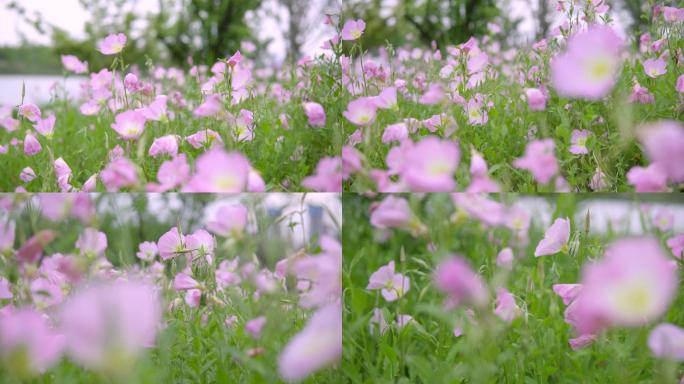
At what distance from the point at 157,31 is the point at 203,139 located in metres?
0.60

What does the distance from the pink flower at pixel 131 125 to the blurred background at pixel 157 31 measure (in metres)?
0.41

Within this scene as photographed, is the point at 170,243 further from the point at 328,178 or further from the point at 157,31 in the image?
the point at 157,31

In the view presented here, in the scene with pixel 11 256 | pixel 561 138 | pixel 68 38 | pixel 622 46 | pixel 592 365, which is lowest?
pixel 592 365

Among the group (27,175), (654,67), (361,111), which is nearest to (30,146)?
(27,175)

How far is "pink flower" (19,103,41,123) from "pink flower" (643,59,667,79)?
1.60 m

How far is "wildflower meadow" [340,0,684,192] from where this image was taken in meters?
1.36

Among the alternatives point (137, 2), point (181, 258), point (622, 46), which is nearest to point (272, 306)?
point (181, 258)

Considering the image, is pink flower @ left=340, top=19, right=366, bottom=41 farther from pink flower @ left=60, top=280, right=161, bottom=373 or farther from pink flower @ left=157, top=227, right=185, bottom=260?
pink flower @ left=60, top=280, right=161, bottom=373

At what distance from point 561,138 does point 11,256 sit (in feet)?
3.77

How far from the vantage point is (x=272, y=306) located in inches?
36.1

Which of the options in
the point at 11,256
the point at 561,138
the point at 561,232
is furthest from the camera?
the point at 561,138

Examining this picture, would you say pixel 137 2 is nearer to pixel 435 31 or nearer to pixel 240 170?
pixel 435 31

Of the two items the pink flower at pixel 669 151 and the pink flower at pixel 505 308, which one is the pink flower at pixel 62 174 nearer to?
the pink flower at pixel 505 308

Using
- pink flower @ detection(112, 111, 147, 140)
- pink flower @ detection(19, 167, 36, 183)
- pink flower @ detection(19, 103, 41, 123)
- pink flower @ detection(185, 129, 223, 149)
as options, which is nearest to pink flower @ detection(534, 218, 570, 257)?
pink flower @ detection(185, 129, 223, 149)
